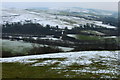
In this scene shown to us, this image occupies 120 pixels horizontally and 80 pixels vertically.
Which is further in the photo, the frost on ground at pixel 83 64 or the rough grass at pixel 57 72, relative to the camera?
the frost on ground at pixel 83 64

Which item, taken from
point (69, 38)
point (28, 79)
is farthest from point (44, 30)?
point (28, 79)

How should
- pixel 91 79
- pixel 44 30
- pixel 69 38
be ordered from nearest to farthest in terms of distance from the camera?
pixel 91 79 → pixel 69 38 → pixel 44 30

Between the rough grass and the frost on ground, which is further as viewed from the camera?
the frost on ground

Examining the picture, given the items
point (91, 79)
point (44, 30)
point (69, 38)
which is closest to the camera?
point (91, 79)

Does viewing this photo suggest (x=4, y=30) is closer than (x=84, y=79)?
No

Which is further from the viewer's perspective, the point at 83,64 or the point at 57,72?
the point at 83,64

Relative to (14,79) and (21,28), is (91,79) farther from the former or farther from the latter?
(21,28)

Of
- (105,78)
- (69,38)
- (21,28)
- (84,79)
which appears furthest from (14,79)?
(21,28)

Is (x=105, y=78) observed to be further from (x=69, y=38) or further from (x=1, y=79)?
(x=69, y=38)

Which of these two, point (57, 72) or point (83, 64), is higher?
point (57, 72)
